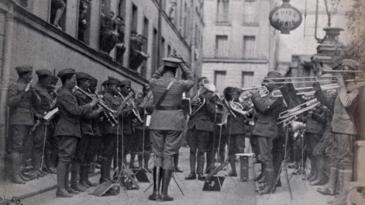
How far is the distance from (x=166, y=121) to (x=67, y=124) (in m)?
1.46

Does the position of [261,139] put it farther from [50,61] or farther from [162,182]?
[50,61]

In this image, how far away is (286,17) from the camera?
11.5 m

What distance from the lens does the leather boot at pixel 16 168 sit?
9.45m

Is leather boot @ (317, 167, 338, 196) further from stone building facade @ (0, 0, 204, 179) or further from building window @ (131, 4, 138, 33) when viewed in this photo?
building window @ (131, 4, 138, 33)

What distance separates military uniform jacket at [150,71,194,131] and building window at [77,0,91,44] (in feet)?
21.0

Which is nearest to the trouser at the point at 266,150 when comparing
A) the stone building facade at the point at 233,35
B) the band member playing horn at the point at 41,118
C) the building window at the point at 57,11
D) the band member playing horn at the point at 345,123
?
the band member playing horn at the point at 345,123

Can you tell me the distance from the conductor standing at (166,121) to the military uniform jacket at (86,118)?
983mm

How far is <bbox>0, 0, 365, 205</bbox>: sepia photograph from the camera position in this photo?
8367 millimetres

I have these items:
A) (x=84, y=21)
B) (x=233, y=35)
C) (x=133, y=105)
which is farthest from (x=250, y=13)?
(x=133, y=105)

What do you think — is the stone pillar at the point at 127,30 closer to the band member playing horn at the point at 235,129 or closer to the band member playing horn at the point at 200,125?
the band member playing horn at the point at 235,129

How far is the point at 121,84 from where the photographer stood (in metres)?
11.0

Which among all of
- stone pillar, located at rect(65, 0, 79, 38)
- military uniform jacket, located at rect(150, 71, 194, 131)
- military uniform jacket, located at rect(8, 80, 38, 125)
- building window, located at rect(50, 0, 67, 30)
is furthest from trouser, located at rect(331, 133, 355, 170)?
stone pillar, located at rect(65, 0, 79, 38)

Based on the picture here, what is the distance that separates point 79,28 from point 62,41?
1.88 metres

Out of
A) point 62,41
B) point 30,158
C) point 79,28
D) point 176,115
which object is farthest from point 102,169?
point 79,28
